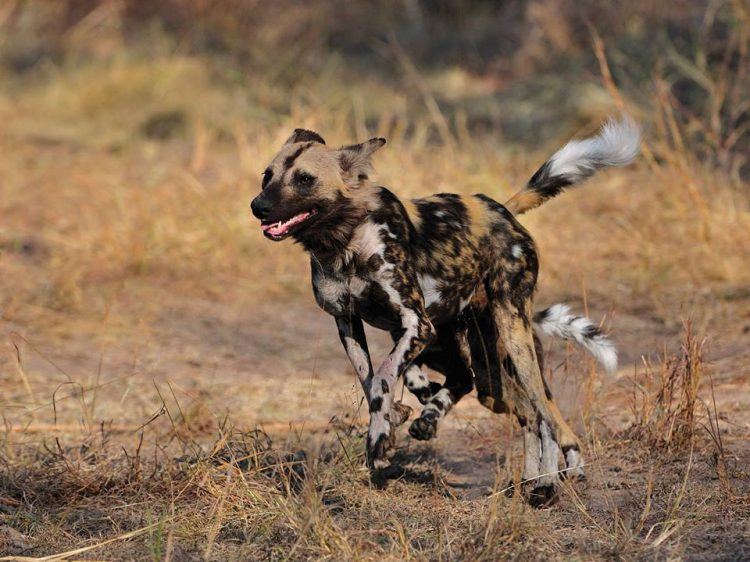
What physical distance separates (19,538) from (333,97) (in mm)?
6366

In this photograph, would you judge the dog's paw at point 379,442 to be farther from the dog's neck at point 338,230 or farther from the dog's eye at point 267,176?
the dog's eye at point 267,176

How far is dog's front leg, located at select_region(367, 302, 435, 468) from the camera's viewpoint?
3.07 m

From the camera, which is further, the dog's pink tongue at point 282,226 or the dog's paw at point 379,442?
the dog's pink tongue at point 282,226

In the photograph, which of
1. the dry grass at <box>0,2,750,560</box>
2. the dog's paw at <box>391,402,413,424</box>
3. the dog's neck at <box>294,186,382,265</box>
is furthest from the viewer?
the dog's neck at <box>294,186,382,265</box>

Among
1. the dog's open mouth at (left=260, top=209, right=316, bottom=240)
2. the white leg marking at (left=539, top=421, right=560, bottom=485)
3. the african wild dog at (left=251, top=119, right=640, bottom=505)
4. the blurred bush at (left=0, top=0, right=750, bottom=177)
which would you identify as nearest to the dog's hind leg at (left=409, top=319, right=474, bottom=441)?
the african wild dog at (left=251, top=119, right=640, bottom=505)

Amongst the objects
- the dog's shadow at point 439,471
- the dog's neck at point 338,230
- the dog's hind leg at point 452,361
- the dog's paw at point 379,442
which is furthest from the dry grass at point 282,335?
the dog's neck at point 338,230

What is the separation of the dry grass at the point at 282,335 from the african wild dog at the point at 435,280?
153mm

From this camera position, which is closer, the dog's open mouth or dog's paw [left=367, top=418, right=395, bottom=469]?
dog's paw [left=367, top=418, right=395, bottom=469]

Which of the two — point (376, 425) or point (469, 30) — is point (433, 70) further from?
point (376, 425)

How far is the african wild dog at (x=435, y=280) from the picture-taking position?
3.20m

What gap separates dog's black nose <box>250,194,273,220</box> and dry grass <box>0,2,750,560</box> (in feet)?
2.02

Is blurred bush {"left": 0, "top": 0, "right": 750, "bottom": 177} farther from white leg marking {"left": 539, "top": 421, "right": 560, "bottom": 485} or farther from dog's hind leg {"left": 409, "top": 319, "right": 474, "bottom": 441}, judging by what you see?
white leg marking {"left": 539, "top": 421, "right": 560, "bottom": 485}

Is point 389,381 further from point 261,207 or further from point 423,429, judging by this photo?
point 261,207

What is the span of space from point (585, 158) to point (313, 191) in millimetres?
935
